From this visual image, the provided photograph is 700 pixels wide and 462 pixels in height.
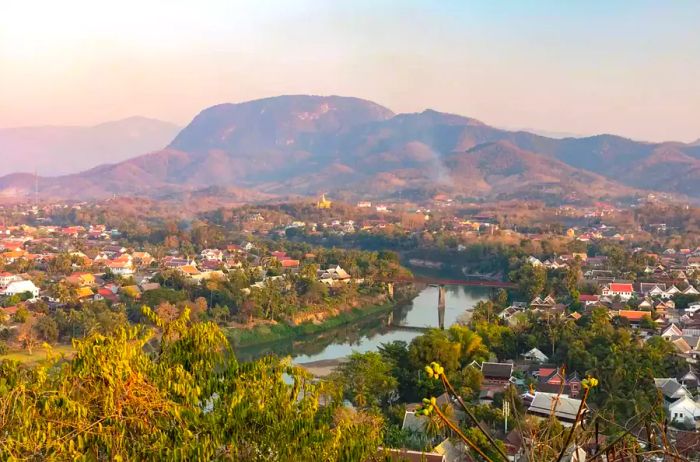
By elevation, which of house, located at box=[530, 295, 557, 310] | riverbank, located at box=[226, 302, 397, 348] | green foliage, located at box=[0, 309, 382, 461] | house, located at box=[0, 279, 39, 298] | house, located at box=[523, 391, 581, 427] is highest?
green foliage, located at box=[0, 309, 382, 461]

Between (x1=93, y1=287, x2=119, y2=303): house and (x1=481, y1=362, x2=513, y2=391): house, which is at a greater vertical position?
(x1=481, y1=362, x2=513, y2=391): house

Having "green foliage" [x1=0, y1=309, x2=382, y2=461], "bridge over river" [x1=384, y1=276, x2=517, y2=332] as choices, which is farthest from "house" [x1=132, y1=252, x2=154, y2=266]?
"green foliage" [x1=0, y1=309, x2=382, y2=461]

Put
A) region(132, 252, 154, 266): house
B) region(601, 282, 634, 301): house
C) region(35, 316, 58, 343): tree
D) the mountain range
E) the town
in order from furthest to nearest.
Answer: the mountain range, region(132, 252, 154, 266): house, region(601, 282, 634, 301): house, region(35, 316, 58, 343): tree, the town

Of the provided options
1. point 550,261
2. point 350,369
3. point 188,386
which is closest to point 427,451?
point 350,369

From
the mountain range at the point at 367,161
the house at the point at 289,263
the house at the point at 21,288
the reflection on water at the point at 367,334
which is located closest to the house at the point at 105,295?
the house at the point at 21,288

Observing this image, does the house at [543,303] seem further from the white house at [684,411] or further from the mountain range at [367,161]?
the mountain range at [367,161]

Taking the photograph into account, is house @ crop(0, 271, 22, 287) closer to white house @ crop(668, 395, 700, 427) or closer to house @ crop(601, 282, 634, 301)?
house @ crop(601, 282, 634, 301)

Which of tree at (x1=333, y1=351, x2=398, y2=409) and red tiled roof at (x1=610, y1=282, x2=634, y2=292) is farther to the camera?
red tiled roof at (x1=610, y1=282, x2=634, y2=292)

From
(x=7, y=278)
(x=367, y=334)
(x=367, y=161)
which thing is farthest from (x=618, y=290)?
(x=367, y=161)

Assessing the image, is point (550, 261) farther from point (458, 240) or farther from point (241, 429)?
point (241, 429)
